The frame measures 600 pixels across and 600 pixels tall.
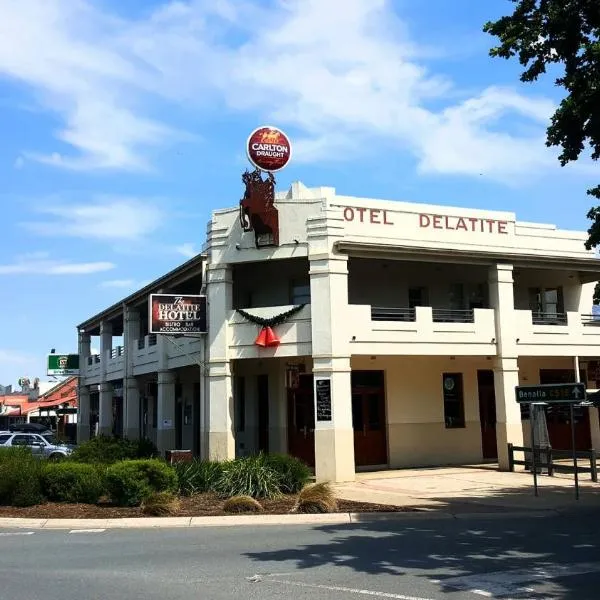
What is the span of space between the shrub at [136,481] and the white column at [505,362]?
11331mm

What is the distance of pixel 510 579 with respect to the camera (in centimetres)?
817

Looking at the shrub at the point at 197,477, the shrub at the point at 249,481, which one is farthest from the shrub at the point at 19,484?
the shrub at the point at 249,481

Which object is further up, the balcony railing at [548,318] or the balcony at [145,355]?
the balcony railing at [548,318]

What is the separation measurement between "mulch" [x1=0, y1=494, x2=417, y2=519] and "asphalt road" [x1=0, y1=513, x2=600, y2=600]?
1.37 m

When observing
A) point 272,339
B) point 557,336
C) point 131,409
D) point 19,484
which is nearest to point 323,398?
point 272,339

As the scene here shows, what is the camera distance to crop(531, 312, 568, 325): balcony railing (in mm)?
25172

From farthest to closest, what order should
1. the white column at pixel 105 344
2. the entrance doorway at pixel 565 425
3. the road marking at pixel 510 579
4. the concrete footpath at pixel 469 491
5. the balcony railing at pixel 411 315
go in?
the white column at pixel 105 344, the entrance doorway at pixel 565 425, the balcony railing at pixel 411 315, the concrete footpath at pixel 469 491, the road marking at pixel 510 579

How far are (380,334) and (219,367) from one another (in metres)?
4.87

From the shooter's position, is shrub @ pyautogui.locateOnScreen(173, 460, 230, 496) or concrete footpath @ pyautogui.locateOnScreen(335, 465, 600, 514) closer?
concrete footpath @ pyautogui.locateOnScreen(335, 465, 600, 514)

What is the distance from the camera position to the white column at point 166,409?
27.4 m

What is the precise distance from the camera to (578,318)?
24.6 meters

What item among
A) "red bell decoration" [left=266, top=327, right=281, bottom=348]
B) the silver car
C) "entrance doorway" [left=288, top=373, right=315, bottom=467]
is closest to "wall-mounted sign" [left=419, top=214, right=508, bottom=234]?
"red bell decoration" [left=266, top=327, right=281, bottom=348]

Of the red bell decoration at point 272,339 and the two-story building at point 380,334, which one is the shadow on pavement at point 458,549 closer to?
the two-story building at point 380,334

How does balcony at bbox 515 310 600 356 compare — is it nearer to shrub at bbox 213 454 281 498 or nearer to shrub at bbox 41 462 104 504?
shrub at bbox 213 454 281 498
